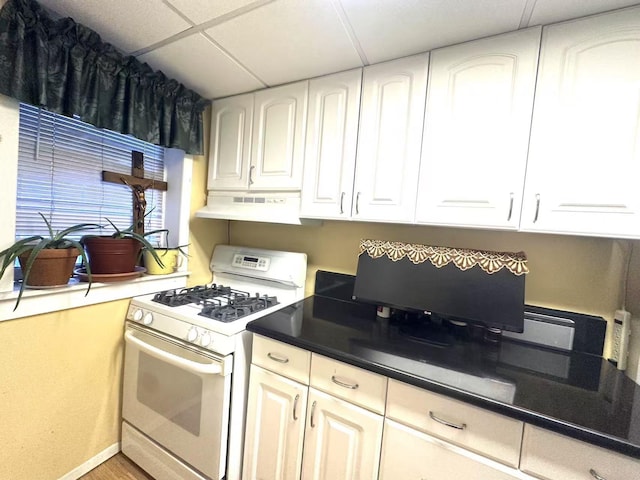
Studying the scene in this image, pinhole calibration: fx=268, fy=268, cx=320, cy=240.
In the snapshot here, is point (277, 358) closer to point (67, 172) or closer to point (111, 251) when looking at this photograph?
point (111, 251)

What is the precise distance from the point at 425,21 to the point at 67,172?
1.82m

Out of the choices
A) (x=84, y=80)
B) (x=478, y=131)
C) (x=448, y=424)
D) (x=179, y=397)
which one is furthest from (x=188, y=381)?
(x=478, y=131)

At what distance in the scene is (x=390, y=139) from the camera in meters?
1.27

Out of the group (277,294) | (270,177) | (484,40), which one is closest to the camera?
(484,40)

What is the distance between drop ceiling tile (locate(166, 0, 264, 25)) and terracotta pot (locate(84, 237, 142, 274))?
1.09m

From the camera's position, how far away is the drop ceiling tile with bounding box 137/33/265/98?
4.14 ft

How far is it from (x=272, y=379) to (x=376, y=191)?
0.98m

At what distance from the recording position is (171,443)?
52.4 inches

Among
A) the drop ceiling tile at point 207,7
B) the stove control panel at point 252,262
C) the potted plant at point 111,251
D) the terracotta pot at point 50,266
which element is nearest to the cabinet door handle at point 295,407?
the stove control panel at point 252,262

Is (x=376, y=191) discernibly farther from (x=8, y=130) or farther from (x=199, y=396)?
(x=8, y=130)

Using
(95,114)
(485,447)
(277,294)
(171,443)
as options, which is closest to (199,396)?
(171,443)

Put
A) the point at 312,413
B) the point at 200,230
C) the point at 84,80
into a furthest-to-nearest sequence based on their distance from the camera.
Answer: the point at 200,230
the point at 84,80
the point at 312,413

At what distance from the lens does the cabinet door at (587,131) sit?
89 centimetres

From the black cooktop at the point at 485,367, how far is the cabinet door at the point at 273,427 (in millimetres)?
222
